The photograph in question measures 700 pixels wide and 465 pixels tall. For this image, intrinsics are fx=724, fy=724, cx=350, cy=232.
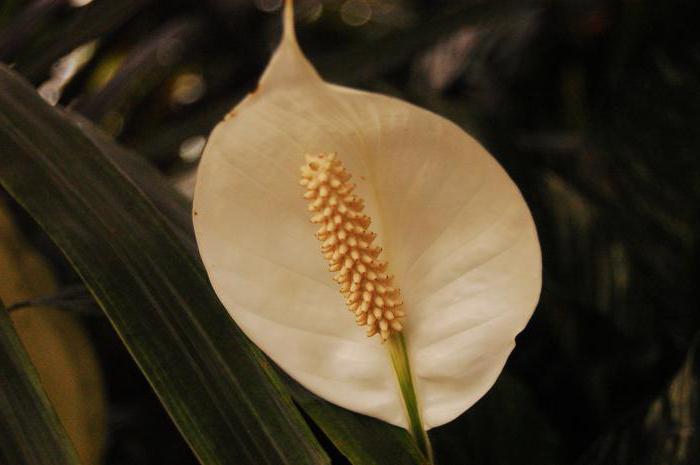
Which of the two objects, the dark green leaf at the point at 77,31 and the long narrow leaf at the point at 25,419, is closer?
the long narrow leaf at the point at 25,419

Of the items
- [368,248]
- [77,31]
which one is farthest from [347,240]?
[77,31]

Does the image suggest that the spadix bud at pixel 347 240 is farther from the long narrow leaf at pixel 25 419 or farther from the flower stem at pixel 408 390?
the long narrow leaf at pixel 25 419

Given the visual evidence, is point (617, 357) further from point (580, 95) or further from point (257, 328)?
point (580, 95)

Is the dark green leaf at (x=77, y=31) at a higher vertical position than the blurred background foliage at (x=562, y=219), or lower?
higher

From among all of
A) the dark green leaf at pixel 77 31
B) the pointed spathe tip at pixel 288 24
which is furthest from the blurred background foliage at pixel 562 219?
the pointed spathe tip at pixel 288 24

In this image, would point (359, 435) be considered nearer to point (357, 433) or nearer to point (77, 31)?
point (357, 433)

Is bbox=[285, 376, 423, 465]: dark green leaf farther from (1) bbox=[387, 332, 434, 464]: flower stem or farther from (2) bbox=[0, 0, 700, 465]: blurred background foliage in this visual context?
(2) bbox=[0, 0, 700, 465]: blurred background foliage
